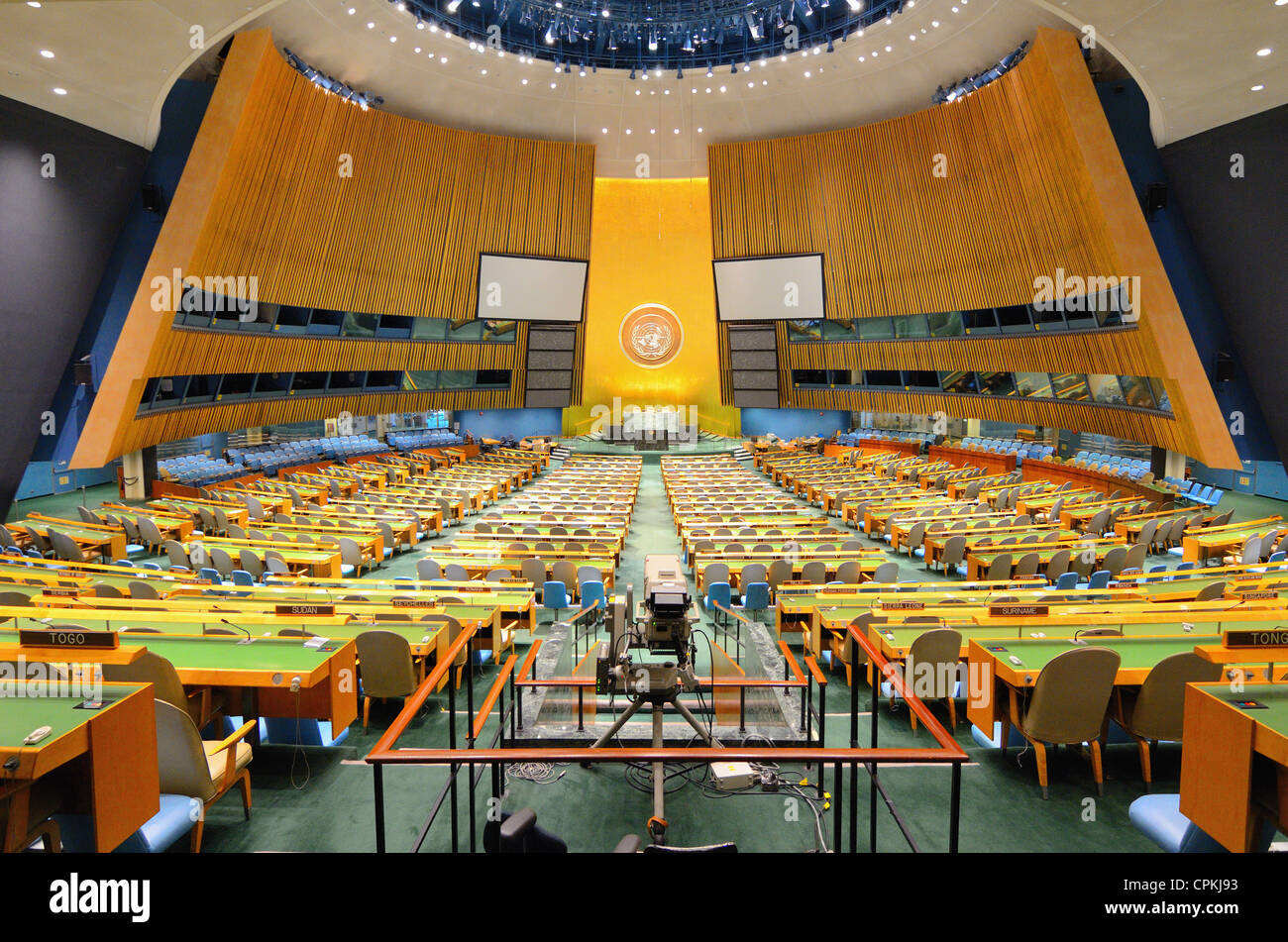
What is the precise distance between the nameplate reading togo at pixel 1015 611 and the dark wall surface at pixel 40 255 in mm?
15838

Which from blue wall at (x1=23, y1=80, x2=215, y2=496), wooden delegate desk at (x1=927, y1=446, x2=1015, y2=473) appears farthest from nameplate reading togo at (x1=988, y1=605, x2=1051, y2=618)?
blue wall at (x1=23, y1=80, x2=215, y2=496)

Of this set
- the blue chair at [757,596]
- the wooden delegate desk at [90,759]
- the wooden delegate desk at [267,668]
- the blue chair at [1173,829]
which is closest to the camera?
the wooden delegate desk at [90,759]

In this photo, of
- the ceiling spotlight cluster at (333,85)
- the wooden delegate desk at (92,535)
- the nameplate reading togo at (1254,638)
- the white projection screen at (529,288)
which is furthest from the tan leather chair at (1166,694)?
the white projection screen at (529,288)

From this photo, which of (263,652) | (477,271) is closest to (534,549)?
(263,652)

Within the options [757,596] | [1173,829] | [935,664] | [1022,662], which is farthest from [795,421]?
[1173,829]

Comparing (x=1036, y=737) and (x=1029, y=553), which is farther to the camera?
(x=1029, y=553)

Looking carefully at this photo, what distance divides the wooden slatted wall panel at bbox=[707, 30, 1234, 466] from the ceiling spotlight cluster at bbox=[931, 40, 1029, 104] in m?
0.74

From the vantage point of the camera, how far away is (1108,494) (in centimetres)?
1673

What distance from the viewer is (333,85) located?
20.5 m

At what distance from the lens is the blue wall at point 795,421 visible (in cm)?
3403

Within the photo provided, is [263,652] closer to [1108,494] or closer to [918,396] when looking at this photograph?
[1108,494]

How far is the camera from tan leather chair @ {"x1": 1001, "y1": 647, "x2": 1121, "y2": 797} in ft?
14.0

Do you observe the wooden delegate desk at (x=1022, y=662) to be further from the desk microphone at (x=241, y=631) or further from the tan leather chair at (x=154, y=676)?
Result: the desk microphone at (x=241, y=631)

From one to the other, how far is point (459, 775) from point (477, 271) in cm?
2447
